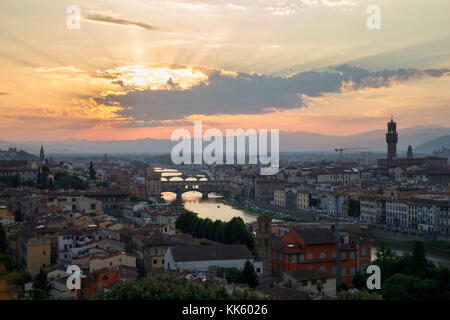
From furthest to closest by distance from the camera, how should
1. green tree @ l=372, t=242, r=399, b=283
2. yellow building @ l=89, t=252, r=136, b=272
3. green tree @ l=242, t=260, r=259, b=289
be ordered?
green tree @ l=372, t=242, r=399, b=283, yellow building @ l=89, t=252, r=136, b=272, green tree @ l=242, t=260, r=259, b=289

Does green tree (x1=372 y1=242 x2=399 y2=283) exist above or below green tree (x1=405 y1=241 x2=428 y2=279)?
below

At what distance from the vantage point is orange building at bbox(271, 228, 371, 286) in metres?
8.94

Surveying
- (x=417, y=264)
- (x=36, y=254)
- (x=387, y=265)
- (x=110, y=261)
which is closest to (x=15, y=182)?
(x=36, y=254)

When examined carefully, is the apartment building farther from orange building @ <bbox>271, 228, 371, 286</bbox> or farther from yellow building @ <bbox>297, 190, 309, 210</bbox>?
orange building @ <bbox>271, 228, 371, 286</bbox>

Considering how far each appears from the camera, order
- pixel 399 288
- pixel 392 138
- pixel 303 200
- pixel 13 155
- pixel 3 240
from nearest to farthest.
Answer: pixel 399 288 → pixel 3 240 → pixel 303 200 → pixel 392 138 → pixel 13 155

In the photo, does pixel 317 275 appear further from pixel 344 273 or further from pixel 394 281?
pixel 344 273

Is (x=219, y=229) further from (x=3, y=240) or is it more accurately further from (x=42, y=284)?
(x=42, y=284)

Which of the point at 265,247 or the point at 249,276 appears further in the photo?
the point at 265,247

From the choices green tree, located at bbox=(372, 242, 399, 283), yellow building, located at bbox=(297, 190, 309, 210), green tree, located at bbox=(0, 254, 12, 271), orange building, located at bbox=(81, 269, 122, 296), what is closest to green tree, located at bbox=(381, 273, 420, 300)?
green tree, located at bbox=(372, 242, 399, 283)

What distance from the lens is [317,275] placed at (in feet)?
24.0

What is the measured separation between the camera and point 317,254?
357 inches

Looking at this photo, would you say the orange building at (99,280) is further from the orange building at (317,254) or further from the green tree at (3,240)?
the orange building at (317,254)

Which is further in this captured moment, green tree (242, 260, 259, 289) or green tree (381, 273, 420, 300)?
green tree (242, 260, 259, 289)
